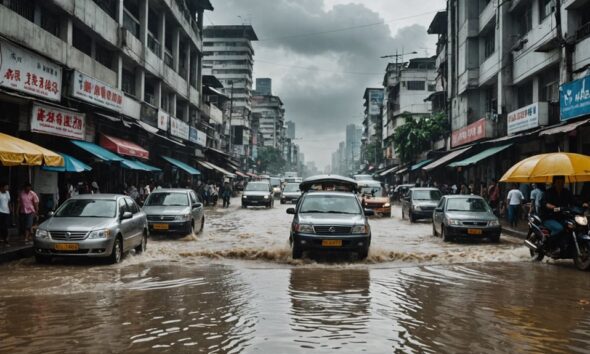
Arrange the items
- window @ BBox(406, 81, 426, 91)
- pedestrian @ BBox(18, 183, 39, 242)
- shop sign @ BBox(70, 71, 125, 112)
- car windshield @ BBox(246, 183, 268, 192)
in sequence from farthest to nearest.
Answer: window @ BBox(406, 81, 426, 91) → car windshield @ BBox(246, 183, 268, 192) → shop sign @ BBox(70, 71, 125, 112) → pedestrian @ BBox(18, 183, 39, 242)

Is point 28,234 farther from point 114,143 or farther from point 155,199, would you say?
point 114,143

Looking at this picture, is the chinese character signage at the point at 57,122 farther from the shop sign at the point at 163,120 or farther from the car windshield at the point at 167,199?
the shop sign at the point at 163,120

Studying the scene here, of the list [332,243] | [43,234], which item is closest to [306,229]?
[332,243]

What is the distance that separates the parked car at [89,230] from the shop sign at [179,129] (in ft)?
72.7

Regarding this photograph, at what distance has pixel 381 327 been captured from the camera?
5988 mm

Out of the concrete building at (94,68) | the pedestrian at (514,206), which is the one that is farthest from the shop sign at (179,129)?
the pedestrian at (514,206)

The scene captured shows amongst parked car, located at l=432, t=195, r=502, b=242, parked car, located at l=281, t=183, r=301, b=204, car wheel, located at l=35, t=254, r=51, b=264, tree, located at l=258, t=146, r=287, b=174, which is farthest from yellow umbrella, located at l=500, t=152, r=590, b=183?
tree, located at l=258, t=146, r=287, b=174

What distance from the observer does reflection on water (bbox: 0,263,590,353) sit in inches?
210

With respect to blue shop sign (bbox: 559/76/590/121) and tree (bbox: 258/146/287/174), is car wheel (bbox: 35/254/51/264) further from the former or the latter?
tree (bbox: 258/146/287/174)

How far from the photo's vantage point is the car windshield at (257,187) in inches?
1387

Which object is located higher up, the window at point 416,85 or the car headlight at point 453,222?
the window at point 416,85

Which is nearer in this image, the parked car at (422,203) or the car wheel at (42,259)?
the car wheel at (42,259)

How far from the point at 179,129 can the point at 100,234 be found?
25.9 metres

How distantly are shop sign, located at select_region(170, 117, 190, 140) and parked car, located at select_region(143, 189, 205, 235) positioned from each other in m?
17.0
